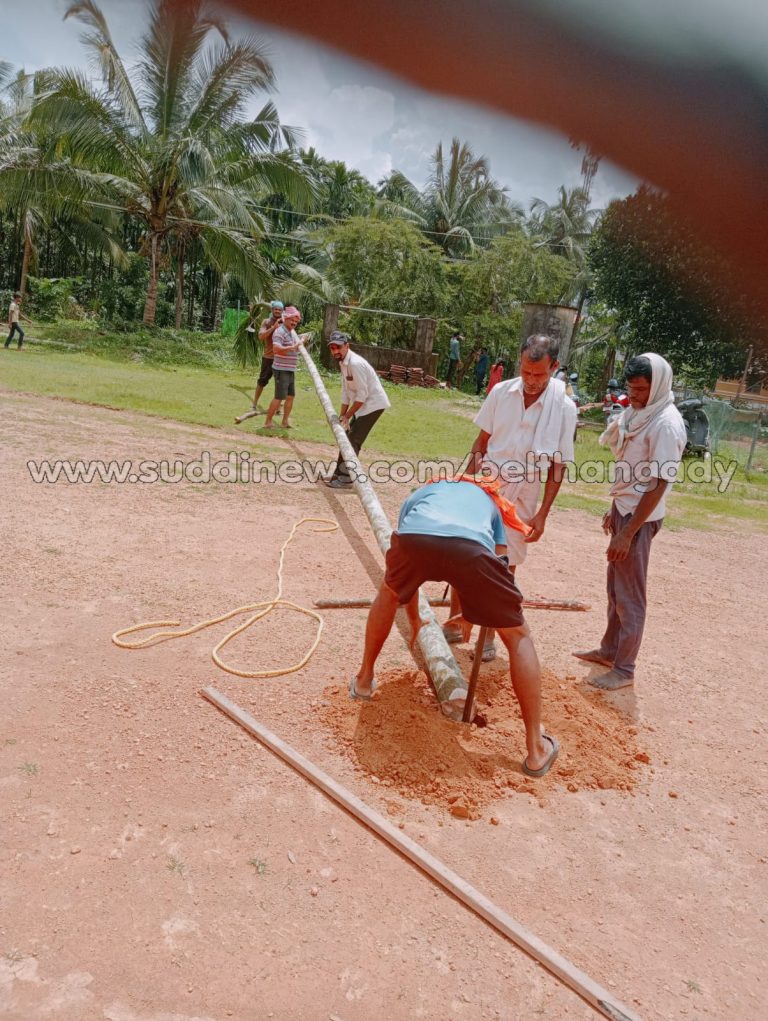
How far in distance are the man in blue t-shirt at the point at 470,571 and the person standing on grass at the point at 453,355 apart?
19.6 metres

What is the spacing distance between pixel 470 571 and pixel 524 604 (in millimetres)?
2482

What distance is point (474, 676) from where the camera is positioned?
11.2 feet

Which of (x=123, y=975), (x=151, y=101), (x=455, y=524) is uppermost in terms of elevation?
(x=151, y=101)

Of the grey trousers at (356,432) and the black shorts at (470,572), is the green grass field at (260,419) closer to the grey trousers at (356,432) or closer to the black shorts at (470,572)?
the grey trousers at (356,432)

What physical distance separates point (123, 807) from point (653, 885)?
1.99 m

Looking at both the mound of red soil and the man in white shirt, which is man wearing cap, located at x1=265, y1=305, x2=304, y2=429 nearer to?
the man in white shirt

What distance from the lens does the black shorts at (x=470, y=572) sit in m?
2.90

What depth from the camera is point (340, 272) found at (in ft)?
77.8

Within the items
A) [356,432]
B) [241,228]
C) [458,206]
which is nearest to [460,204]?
[458,206]

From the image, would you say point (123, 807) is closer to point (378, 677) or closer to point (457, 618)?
point (378, 677)

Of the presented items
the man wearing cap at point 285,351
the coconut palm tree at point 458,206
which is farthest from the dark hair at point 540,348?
the coconut palm tree at point 458,206

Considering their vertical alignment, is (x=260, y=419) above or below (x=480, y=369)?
below

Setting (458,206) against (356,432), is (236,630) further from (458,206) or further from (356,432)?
(458,206)

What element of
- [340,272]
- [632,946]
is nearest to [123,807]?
[632,946]
